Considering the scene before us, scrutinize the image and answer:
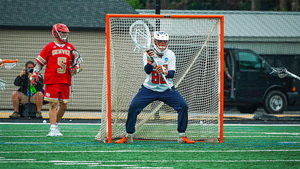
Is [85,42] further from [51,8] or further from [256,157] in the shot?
[256,157]

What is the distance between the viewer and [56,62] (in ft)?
31.4

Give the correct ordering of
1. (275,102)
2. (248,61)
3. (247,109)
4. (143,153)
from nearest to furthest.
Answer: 1. (143,153)
2. (248,61)
3. (275,102)
4. (247,109)

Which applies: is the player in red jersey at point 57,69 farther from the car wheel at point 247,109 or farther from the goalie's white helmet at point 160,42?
the car wheel at point 247,109

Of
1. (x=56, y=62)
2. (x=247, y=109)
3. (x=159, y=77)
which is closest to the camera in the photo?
(x=159, y=77)

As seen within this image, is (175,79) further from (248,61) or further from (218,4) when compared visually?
(218,4)

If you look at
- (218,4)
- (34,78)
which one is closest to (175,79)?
(34,78)

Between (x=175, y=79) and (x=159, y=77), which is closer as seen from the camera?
(x=159, y=77)

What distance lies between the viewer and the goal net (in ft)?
30.6

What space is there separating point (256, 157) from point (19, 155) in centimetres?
303

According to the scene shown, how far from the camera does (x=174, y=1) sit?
152 feet

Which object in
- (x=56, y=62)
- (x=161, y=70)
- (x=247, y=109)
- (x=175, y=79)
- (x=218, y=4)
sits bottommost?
(x=247, y=109)

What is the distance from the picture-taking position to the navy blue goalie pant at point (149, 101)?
8773 millimetres

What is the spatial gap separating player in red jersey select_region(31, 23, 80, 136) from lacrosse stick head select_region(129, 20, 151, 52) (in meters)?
1.05

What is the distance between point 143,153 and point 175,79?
3159mm
